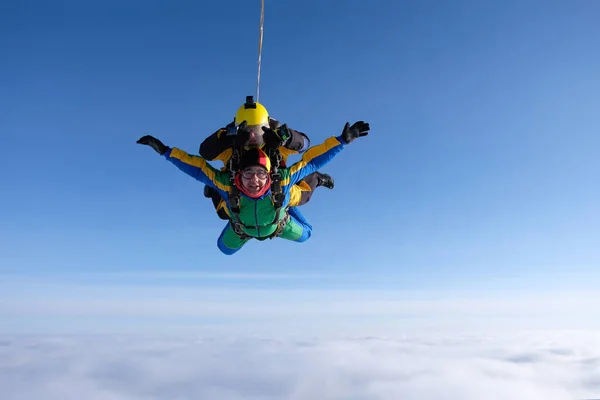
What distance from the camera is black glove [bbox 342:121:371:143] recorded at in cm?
619

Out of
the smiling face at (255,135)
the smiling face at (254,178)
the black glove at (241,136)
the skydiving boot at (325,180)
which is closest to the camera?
the black glove at (241,136)

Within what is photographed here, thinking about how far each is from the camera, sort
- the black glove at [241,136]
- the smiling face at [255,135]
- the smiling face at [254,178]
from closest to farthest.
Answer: the black glove at [241,136], the smiling face at [255,135], the smiling face at [254,178]

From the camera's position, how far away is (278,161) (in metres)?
6.07

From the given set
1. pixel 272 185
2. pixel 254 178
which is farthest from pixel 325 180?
pixel 254 178

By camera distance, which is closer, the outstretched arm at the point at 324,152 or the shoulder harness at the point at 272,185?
the shoulder harness at the point at 272,185

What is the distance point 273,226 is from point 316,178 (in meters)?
1.13

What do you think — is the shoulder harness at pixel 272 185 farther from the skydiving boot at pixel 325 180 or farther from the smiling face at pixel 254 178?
the skydiving boot at pixel 325 180

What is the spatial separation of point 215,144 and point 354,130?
1.74 meters

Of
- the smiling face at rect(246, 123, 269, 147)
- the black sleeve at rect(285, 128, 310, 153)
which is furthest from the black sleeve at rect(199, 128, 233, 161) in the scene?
the black sleeve at rect(285, 128, 310, 153)

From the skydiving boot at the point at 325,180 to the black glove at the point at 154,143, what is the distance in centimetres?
235

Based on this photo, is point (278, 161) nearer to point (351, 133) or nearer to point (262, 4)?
point (351, 133)

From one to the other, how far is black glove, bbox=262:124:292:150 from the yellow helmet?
137mm

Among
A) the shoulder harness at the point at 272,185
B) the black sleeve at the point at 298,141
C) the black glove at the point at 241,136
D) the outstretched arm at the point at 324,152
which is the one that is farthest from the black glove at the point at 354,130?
the black glove at the point at 241,136

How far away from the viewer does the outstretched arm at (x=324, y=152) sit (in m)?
6.20
